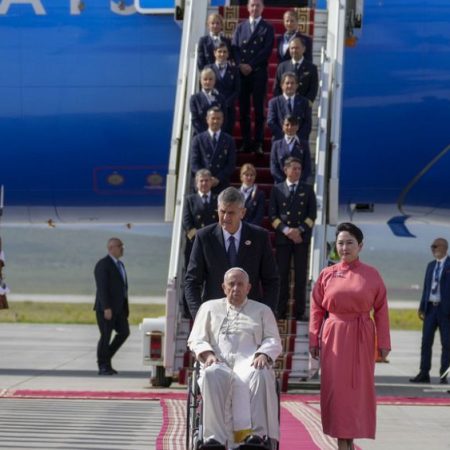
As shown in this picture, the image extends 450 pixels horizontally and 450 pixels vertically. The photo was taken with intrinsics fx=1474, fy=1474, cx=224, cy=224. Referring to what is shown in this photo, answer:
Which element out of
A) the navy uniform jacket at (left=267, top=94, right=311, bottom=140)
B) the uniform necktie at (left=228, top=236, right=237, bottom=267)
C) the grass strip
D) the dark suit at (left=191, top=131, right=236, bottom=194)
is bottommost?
the grass strip

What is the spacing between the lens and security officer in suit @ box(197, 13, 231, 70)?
15391 mm

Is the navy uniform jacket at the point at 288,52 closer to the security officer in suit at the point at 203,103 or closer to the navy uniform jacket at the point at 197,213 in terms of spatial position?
the security officer in suit at the point at 203,103

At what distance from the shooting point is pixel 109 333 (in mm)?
17188

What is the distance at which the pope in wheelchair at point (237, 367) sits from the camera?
9.23 metres

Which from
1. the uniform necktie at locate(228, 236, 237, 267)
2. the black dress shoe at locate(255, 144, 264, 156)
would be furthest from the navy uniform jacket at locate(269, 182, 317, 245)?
the uniform necktie at locate(228, 236, 237, 267)

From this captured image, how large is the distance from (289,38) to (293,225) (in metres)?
2.50

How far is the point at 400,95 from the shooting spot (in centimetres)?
1725

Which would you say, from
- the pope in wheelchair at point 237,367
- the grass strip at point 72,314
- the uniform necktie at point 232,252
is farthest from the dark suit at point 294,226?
the grass strip at point 72,314

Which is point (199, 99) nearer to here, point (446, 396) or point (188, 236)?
point (188, 236)

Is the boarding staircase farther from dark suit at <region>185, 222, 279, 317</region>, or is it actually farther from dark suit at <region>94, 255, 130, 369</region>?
dark suit at <region>185, 222, 279, 317</region>

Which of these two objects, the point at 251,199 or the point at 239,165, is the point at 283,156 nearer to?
the point at 251,199

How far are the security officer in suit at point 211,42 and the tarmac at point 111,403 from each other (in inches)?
137

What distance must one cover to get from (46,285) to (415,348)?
49529 mm

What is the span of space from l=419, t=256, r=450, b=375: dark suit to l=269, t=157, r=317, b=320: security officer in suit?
2770 millimetres
